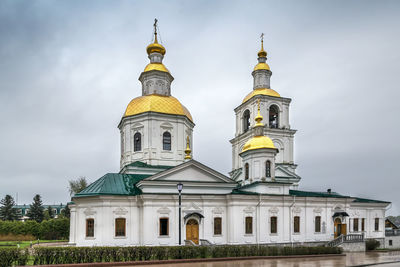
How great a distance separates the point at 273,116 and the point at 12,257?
3109 cm

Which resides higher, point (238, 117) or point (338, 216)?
point (238, 117)

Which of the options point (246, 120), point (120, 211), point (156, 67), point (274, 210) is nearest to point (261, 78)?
point (246, 120)

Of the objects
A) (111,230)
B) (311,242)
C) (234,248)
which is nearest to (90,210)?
(111,230)

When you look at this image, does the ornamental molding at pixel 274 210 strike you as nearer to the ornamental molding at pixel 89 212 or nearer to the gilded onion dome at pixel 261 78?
the ornamental molding at pixel 89 212

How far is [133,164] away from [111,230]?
6329 millimetres

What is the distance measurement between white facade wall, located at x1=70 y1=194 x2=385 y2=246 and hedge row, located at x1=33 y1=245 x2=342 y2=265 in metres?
6.97

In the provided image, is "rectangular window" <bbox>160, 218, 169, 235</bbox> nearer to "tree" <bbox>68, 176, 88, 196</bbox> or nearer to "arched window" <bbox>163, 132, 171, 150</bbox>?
"arched window" <bbox>163, 132, 171, 150</bbox>

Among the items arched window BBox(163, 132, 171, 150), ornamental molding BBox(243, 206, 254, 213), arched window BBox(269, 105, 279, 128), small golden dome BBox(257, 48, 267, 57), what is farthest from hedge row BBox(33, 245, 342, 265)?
small golden dome BBox(257, 48, 267, 57)

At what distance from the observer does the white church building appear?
26422mm

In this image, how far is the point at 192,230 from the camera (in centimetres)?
2778

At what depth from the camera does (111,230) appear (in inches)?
1020

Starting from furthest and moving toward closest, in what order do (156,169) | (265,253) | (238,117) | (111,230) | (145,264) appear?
1. (238,117)
2. (156,169)
3. (111,230)
4. (265,253)
5. (145,264)

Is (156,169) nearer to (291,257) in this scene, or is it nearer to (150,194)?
(150,194)

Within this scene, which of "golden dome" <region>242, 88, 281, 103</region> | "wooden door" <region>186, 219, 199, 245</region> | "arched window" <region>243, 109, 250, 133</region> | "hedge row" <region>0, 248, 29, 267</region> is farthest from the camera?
"arched window" <region>243, 109, 250, 133</region>
